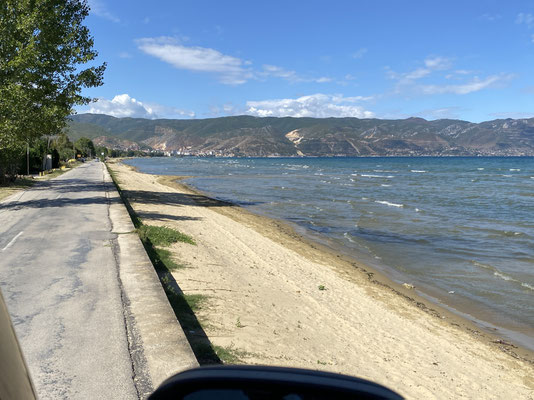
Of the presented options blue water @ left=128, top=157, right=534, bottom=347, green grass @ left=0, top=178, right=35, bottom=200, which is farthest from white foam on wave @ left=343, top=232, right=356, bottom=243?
green grass @ left=0, top=178, right=35, bottom=200

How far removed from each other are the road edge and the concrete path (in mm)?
12

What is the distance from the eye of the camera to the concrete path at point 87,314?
14.9ft

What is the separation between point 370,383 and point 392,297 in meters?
11.2

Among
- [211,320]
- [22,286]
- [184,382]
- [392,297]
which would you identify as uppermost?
[184,382]

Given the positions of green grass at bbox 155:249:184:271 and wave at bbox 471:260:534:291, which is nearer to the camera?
green grass at bbox 155:249:184:271

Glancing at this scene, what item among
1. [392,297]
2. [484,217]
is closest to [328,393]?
[392,297]

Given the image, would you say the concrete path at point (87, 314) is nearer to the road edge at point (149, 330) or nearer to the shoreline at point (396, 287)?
the road edge at point (149, 330)

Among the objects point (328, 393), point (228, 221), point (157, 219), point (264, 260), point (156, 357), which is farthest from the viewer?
point (228, 221)

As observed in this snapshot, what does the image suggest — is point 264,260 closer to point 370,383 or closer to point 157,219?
point 157,219

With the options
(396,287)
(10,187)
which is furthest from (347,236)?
(10,187)

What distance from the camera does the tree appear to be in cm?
1931

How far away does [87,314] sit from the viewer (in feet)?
20.9

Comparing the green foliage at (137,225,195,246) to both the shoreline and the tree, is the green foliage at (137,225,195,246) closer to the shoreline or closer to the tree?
the shoreline

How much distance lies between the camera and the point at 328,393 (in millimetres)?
1084
